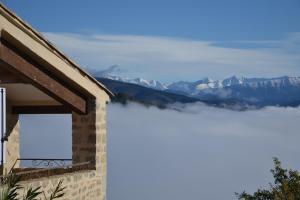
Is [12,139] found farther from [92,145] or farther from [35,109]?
[92,145]

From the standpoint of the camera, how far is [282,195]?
21.6 meters

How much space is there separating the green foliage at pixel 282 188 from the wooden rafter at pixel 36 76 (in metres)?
9.77

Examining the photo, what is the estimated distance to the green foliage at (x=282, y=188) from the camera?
22.0m

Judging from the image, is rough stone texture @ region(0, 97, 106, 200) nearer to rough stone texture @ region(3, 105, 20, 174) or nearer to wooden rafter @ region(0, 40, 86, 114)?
wooden rafter @ region(0, 40, 86, 114)

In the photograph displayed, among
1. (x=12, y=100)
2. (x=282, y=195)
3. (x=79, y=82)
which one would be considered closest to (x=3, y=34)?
(x=79, y=82)

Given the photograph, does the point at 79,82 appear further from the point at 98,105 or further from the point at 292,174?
the point at 292,174

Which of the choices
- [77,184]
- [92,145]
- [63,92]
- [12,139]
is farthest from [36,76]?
[12,139]

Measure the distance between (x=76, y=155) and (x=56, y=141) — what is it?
167 m

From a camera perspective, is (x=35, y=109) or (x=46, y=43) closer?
(x=46, y=43)

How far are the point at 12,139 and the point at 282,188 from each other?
10.6 meters

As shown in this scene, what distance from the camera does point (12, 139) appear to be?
1750 centimetres

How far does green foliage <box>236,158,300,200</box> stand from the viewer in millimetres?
22000

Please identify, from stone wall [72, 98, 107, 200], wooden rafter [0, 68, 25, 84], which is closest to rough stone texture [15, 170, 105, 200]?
stone wall [72, 98, 107, 200]

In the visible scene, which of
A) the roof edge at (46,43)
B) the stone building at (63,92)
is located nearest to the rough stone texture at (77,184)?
the stone building at (63,92)
